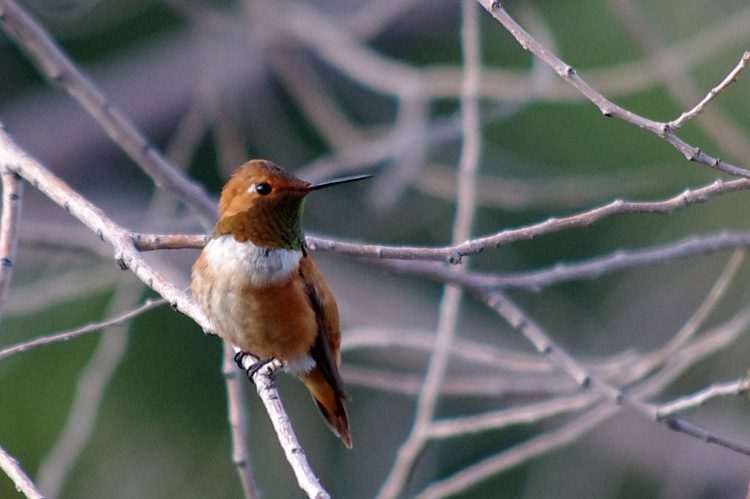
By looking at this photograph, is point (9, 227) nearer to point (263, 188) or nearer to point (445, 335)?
point (263, 188)

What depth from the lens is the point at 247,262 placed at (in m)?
2.21

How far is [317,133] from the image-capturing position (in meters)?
6.69

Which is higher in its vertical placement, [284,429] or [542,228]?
[542,228]

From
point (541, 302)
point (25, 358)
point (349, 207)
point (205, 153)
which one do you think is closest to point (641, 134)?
point (541, 302)

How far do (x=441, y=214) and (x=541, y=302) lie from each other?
0.94m

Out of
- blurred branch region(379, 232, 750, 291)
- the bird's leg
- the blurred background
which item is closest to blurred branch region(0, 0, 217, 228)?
the bird's leg

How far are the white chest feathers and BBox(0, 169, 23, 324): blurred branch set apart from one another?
504mm

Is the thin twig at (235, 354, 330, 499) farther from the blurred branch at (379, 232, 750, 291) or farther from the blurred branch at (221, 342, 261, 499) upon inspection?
the blurred branch at (379, 232, 750, 291)

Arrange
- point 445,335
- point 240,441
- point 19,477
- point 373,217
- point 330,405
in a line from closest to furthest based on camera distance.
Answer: point 19,477 < point 240,441 < point 445,335 < point 330,405 < point 373,217

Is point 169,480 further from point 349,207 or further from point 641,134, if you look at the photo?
point 641,134

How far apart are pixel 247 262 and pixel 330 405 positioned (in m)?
0.82

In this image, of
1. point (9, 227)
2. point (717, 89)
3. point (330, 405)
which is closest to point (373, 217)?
point (330, 405)

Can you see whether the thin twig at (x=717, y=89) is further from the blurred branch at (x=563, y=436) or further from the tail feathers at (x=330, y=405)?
the tail feathers at (x=330, y=405)

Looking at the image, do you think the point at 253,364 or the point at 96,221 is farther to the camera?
the point at 253,364
